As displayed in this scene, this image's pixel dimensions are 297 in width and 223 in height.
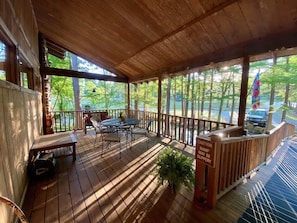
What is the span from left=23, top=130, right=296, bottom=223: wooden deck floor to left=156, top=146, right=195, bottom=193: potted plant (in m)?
0.28

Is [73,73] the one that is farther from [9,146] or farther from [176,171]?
[176,171]

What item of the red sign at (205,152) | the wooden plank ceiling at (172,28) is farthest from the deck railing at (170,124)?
the red sign at (205,152)

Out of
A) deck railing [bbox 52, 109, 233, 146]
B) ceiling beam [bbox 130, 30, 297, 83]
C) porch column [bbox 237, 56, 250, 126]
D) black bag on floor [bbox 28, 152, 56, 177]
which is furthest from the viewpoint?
deck railing [bbox 52, 109, 233, 146]

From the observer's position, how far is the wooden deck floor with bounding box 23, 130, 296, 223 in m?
1.90

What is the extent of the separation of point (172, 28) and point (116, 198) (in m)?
3.44

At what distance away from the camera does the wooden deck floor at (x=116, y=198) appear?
74.9 inches

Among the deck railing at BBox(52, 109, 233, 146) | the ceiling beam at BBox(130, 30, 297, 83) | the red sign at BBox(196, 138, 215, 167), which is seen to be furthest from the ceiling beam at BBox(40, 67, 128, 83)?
the red sign at BBox(196, 138, 215, 167)

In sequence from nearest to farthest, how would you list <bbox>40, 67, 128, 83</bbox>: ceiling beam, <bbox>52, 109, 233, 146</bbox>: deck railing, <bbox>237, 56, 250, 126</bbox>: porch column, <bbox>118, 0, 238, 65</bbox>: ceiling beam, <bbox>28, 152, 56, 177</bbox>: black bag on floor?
<bbox>118, 0, 238, 65</bbox>: ceiling beam
<bbox>28, 152, 56, 177</bbox>: black bag on floor
<bbox>237, 56, 250, 126</bbox>: porch column
<bbox>52, 109, 233, 146</bbox>: deck railing
<bbox>40, 67, 128, 83</bbox>: ceiling beam

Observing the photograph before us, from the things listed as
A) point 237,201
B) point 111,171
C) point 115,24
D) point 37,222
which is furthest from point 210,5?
point 37,222

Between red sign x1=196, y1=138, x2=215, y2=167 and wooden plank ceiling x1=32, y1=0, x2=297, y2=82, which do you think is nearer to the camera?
red sign x1=196, y1=138, x2=215, y2=167

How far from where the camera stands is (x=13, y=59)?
7.09ft

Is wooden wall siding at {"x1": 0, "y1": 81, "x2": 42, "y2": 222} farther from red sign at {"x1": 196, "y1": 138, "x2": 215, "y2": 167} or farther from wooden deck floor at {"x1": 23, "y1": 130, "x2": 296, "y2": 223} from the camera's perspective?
red sign at {"x1": 196, "y1": 138, "x2": 215, "y2": 167}

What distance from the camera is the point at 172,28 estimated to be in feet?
10.8

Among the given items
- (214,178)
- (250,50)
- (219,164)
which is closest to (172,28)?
(250,50)
